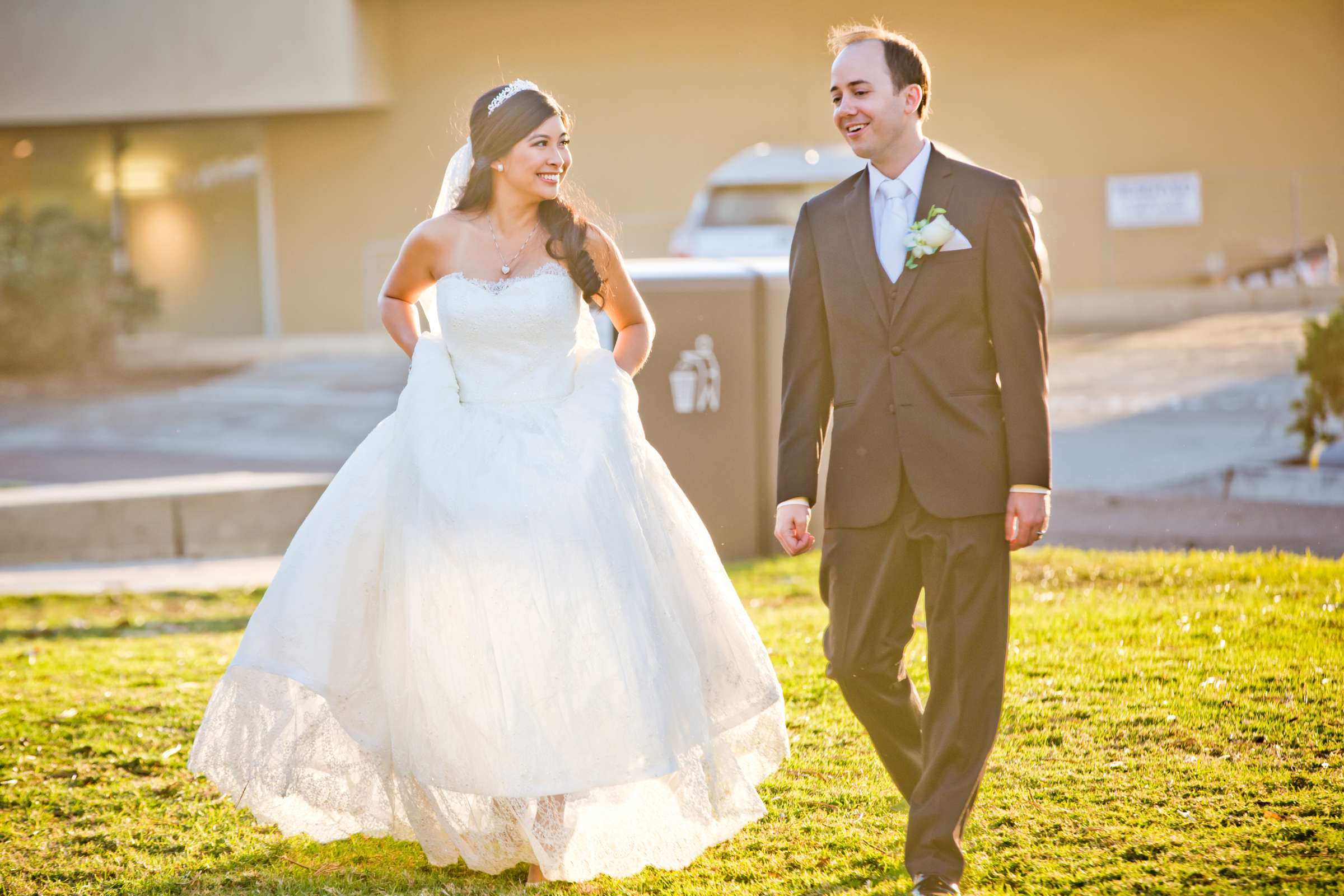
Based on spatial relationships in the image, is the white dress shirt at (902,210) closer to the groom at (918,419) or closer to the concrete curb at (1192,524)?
the groom at (918,419)

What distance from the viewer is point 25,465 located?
14.4 metres

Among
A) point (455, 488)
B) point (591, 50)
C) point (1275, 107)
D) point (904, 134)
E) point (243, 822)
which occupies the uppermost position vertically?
point (591, 50)

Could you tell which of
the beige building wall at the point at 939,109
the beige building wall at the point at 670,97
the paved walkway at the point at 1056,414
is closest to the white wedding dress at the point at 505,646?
the paved walkway at the point at 1056,414

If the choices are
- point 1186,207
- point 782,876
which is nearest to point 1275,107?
point 1186,207

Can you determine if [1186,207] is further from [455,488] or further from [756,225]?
[455,488]

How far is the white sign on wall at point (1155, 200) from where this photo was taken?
21719mm

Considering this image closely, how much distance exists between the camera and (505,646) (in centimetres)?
380

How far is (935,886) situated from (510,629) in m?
1.25

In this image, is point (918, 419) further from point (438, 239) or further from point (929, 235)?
point (438, 239)

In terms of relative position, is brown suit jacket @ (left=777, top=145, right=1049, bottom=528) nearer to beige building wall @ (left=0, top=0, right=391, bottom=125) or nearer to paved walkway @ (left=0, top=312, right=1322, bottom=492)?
paved walkway @ (left=0, top=312, right=1322, bottom=492)

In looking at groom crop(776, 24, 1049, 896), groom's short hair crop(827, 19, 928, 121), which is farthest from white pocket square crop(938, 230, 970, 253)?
groom's short hair crop(827, 19, 928, 121)

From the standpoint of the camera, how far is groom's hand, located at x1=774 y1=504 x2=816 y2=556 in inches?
152

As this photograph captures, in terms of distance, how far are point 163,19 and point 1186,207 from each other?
16150mm

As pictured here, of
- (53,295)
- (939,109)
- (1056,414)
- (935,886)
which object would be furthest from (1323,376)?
(53,295)
